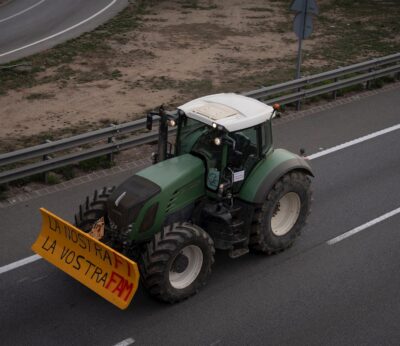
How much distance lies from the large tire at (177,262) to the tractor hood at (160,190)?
1.27 ft

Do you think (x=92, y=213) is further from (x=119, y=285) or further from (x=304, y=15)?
(x=304, y=15)

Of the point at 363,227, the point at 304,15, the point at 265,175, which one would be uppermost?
the point at 304,15

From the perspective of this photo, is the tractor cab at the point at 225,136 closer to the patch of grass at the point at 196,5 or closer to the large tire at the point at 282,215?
the large tire at the point at 282,215

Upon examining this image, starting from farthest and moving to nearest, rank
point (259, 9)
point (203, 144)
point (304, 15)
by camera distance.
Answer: point (259, 9), point (304, 15), point (203, 144)

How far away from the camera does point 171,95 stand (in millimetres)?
16078

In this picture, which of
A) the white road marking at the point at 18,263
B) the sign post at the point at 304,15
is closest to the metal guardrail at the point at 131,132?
the sign post at the point at 304,15

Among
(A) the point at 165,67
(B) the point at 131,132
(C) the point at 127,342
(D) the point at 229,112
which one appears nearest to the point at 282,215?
(D) the point at 229,112

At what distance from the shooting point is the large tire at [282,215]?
9.09m

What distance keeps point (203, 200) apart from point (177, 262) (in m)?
1.04

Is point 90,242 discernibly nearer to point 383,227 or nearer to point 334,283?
point 334,283

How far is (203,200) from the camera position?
893 centimetres

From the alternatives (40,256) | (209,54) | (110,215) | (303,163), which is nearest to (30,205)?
(40,256)

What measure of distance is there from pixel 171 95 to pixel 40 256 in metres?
7.64

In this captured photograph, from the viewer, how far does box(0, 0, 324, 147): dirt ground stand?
15008mm
